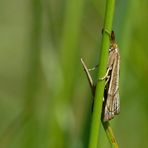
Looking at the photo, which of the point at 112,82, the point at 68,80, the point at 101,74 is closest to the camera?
the point at 101,74

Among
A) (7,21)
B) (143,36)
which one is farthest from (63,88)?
(7,21)

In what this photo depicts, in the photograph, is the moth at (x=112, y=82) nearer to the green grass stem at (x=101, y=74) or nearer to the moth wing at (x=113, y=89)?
the moth wing at (x=113, y=89)

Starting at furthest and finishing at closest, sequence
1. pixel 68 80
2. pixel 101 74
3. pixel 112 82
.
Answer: pixel 68 80 → pixel 112 82 → pixel 101 74

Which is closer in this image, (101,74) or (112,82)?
(101,74)

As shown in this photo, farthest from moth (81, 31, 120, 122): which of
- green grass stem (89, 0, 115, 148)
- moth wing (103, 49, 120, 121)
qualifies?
green grass stem (89, 0, 115, 148)

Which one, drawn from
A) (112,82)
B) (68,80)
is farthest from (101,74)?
(68,80)

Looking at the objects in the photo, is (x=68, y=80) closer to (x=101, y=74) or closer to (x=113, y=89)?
(x=113, y=89)

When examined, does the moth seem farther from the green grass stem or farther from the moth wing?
the green grass stem

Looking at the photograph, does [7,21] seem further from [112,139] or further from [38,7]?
[112,139]
